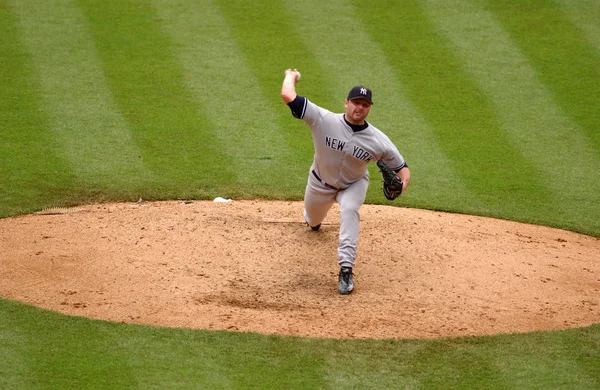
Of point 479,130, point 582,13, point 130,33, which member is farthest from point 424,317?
point 582,13

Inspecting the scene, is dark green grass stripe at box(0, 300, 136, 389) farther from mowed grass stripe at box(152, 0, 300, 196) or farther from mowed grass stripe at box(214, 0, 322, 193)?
mowed grass stripe at box(214, 0, 322, 193)

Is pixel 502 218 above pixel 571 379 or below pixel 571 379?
below

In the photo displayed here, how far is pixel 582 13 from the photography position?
594 inches

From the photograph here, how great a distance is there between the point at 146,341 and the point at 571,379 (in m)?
2.98

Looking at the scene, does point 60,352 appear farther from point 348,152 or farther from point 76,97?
point 76,97

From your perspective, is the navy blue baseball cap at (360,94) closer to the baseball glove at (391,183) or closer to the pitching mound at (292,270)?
the baseball glove at (391,183)

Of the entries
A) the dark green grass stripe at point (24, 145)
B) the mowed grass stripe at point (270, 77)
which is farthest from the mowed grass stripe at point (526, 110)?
the dark green grass stripe at point (24, 145)

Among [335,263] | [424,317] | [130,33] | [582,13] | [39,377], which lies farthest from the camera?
[582,13]

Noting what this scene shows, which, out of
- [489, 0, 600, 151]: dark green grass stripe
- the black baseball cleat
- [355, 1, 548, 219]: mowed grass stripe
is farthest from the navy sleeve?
[489, 0, 600, 151]: dark green grass stripe

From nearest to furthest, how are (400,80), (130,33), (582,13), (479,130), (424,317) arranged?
(424,317), (479,130), (400,80), (130,33), (582,13)

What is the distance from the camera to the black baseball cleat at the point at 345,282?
26.1 ft

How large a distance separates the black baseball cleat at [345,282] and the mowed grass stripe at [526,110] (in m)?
3.04

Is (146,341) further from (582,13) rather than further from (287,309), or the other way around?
(582,13)

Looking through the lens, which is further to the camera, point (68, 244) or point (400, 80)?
point (400, 80)
